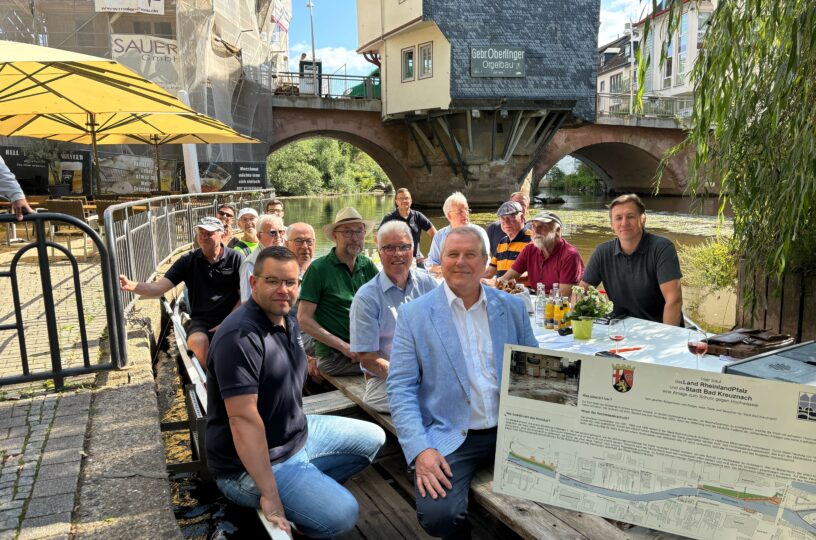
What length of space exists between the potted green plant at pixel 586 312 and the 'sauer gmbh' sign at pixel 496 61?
20.9 metres

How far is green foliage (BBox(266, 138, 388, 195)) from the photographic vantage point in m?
45.8

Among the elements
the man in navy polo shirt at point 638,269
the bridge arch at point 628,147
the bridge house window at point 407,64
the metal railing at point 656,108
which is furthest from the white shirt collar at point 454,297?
the metal railing at point 656,108

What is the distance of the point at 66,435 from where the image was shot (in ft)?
10.1

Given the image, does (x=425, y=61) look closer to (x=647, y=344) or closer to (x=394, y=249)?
(x=394, y=249)

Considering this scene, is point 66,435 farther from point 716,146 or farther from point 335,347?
point 716,146

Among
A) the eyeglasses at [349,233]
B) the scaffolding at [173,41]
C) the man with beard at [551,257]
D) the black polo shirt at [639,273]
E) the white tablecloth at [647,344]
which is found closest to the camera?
the white tablecloth at [647,344]

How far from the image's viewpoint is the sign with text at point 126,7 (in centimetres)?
1611

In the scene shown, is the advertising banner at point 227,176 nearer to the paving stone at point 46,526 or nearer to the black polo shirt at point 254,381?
the paving stone at point 46,526

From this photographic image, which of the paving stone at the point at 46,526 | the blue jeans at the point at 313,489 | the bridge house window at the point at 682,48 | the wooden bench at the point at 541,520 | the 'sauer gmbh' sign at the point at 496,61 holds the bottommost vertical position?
the paving stone at the point at 46,526

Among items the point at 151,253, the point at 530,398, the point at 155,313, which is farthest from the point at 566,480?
the point at 151,253

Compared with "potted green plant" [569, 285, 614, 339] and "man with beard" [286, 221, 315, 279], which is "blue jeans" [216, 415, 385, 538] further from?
"man with beard" [286, 221, 315, 279]

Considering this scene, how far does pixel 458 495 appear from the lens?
2.11 meters

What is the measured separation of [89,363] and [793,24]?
4.77 m

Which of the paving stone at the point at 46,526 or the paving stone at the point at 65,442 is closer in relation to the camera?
the paving stone at the point at 46,526
